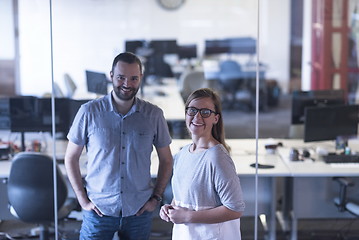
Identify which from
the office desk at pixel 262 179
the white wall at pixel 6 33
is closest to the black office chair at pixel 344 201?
the office desk at pixel 262 179

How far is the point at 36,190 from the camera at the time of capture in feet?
14.0

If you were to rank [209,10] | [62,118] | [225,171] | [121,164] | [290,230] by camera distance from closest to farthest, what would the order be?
[225,171]
[121,164]
[62,118]
[290,230]
[209,10]

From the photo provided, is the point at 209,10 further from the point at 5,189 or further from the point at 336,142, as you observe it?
the point at 5,189

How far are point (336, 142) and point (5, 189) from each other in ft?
9.53

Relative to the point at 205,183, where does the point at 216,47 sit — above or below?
above

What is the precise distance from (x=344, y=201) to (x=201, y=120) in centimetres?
257

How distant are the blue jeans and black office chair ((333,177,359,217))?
208 centimetres

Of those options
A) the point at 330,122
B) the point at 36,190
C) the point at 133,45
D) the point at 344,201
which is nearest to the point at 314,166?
the point at 344,201

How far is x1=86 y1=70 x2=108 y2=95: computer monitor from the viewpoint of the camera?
14.2 ft

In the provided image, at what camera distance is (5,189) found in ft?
14.5

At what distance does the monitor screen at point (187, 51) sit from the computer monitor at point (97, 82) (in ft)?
18.0

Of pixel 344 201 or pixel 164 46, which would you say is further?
pixel 164 46

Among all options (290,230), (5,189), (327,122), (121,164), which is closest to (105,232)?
(121,164)

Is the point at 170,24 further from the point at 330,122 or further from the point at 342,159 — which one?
the point at 342,159
